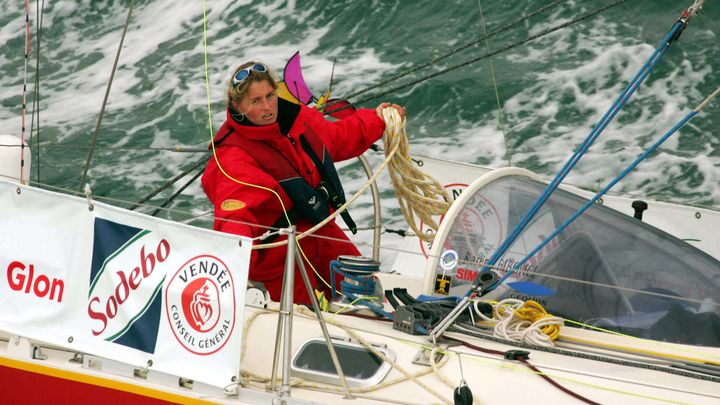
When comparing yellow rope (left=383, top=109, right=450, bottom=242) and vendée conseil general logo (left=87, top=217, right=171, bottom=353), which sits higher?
yellow rope (left=383, top=109, right=450, bottom=242)

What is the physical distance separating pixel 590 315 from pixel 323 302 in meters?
1.05

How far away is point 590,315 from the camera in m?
4.19

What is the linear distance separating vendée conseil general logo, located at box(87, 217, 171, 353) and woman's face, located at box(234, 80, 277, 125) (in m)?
1.13

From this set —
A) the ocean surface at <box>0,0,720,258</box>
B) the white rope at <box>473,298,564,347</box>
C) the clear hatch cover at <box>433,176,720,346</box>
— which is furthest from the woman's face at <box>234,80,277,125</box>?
the ocean surface at <box>0,0,720,258</box>

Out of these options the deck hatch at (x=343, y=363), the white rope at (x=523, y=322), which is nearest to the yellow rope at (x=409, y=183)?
the white rope at (x=523, y=322)

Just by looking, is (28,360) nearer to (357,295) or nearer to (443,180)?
(357,295)

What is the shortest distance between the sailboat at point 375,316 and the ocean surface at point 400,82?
4.13m

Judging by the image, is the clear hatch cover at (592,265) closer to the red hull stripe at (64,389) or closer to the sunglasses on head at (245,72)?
the sunglasses on head at (245,72)

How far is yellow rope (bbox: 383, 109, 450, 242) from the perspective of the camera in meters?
5.10

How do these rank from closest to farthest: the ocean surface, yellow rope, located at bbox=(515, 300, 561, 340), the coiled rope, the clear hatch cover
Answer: the clear hatch cover < yellow rope, located at bbox=(515, 300, 561, 340) < the coiled rope < the ocean surface

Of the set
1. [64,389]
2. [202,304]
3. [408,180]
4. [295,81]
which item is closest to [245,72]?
[295,81]

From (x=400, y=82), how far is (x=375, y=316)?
6058mm

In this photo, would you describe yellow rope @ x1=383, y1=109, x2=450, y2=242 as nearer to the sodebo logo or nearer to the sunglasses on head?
the sunglasses on head

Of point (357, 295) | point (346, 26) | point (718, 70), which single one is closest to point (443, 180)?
point (357, 295)
